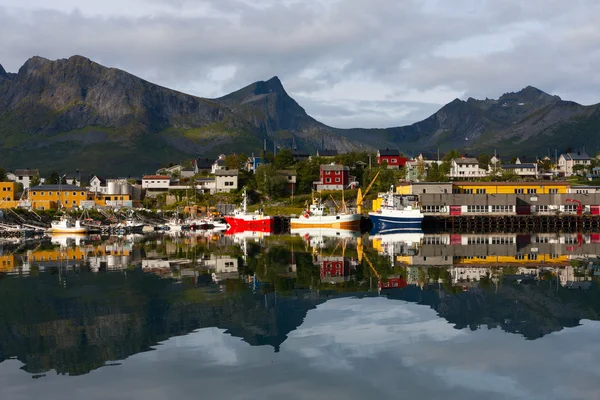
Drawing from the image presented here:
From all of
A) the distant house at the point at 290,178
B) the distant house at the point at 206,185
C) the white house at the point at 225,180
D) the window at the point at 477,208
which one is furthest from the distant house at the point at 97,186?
the window at the point at 477,208

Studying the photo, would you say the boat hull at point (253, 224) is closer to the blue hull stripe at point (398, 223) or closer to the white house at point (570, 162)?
the blue hull stripe at point (398, 223)

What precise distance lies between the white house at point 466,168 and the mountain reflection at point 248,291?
82.3 metres

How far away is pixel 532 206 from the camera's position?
83875 millimetres

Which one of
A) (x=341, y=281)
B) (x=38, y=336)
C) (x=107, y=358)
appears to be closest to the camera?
(x=107, y=358)

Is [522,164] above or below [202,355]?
above

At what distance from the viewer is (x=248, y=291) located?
27.6 metres

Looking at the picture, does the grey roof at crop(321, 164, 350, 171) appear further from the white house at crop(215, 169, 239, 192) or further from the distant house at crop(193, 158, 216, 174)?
the distant house at crop(193, 158, 216, 174)

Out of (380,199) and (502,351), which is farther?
(380,199)

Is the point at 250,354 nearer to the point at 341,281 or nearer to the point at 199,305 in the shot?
the point at 199,305

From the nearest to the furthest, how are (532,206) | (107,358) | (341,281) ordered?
(107,358), (341,281), (532,206)

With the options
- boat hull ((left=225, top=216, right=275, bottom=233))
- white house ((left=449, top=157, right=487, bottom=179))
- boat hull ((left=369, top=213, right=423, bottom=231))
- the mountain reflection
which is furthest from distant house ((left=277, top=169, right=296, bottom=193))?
the mountain reflection

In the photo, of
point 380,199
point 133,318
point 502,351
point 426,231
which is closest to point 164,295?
point 133,318

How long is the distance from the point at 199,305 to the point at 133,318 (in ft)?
10.5

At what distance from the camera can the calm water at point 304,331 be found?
14.1 m
